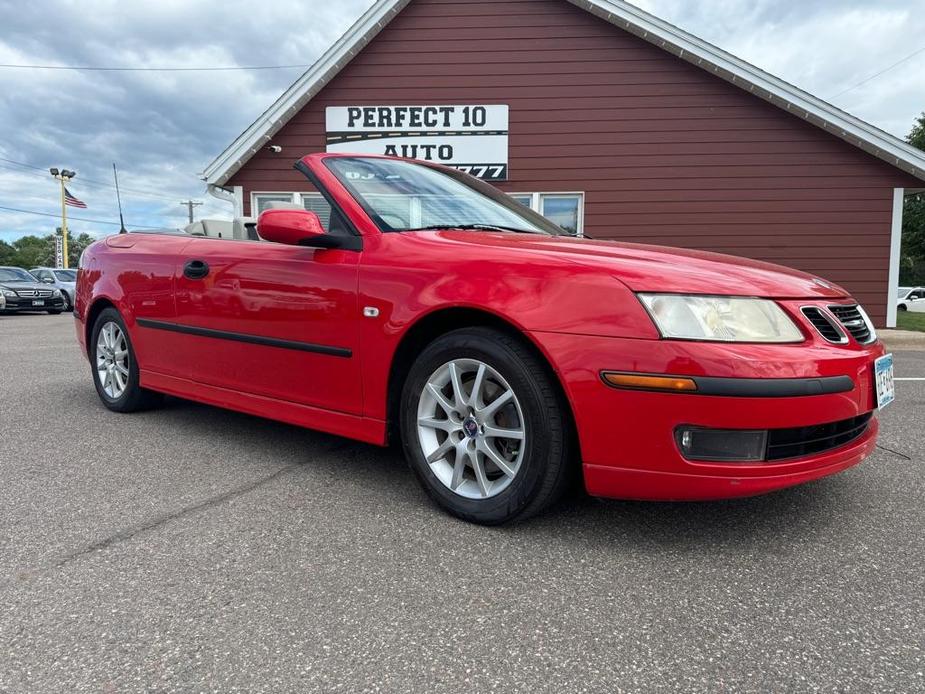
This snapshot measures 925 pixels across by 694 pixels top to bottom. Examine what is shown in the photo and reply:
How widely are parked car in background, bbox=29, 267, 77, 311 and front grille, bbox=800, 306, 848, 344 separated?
70.2 ft

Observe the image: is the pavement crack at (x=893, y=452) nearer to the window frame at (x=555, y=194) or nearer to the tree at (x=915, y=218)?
the window frame at (x=555, y=194)

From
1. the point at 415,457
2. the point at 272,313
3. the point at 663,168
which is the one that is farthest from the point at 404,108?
the point at 415,457

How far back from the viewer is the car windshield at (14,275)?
1794cm

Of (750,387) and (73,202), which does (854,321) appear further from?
(73,202)

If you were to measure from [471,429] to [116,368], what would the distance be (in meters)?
2.90

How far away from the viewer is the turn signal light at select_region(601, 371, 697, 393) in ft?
6.42

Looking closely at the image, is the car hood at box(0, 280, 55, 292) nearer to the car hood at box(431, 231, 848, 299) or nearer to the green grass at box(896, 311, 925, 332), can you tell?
the car hood at box(431, 231, 848, 299)

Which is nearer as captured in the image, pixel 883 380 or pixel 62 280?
pixel 883 380

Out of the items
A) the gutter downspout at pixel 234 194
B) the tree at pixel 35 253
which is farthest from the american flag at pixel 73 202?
the tree at pixel 35 253

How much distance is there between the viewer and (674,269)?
2143 millimetres

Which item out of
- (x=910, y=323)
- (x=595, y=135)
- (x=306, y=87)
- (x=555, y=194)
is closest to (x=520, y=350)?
(x=555, y=194)

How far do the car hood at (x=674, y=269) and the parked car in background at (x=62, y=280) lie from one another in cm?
2064

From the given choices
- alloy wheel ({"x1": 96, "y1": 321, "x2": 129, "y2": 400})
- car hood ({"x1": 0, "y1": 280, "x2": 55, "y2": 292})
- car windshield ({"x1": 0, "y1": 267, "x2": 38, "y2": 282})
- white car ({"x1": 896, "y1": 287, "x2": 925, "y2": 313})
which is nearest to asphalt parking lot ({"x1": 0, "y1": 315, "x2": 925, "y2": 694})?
alloy wheel ({"x1": 96, "y1": 321, "x2": 129, "y2": 400})

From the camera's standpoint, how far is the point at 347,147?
1061 centimetres
